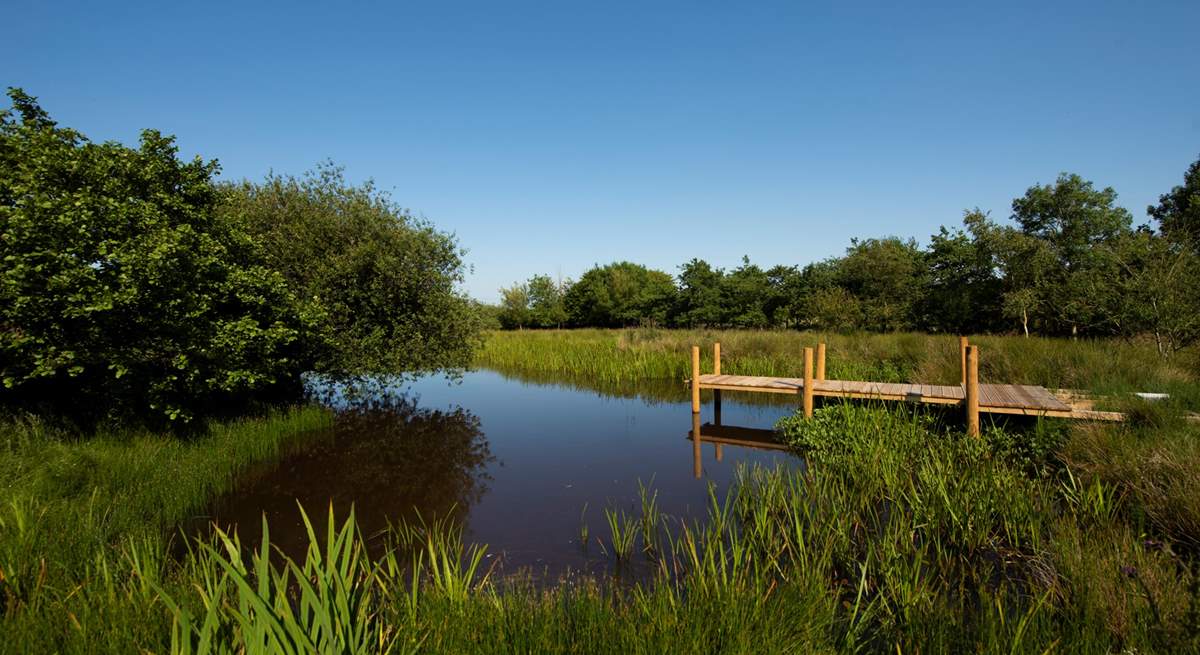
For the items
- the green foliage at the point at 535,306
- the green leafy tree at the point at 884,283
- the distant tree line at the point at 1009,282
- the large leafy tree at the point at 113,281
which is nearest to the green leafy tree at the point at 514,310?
the green foliage at the point at 535,306

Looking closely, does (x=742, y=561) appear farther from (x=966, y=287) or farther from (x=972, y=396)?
(x=966, y=287)

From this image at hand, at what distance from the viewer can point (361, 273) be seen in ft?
43.2

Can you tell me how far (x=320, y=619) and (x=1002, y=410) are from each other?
1129cm

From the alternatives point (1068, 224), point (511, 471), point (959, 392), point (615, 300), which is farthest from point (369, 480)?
point (615, 300)

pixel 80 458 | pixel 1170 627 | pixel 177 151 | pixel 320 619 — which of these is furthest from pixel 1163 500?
pixel 177 151

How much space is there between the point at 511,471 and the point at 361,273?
6.66 m

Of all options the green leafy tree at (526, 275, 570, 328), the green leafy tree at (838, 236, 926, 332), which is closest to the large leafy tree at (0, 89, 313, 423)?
the green leafy tree at (838, 236, 926, 332)

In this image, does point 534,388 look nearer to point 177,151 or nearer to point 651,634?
point 177,151

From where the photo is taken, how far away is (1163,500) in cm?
541

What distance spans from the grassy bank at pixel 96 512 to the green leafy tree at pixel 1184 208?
43201 millimetres

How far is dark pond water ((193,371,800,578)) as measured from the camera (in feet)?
24.3

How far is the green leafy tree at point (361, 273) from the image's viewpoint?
12500 mm

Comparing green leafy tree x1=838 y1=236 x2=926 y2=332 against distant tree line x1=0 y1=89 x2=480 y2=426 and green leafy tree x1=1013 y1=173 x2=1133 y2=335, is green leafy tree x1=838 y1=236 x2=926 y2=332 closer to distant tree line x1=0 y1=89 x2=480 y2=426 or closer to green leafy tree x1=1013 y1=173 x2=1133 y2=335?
green leafy tree x1=1013 y1=173 x2=1133 y2=335

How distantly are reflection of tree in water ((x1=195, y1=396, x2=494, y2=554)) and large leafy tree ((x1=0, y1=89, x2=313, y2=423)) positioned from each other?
6.56ft
